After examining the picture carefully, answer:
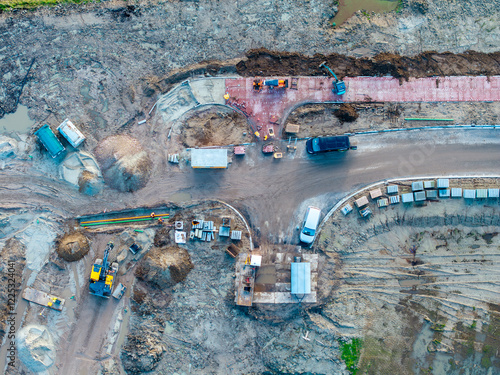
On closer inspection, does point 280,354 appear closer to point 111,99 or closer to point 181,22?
point 111,99

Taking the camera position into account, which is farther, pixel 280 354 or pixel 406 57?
pixel 406 57

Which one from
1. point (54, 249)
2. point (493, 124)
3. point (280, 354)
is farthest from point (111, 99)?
point (493, 124)

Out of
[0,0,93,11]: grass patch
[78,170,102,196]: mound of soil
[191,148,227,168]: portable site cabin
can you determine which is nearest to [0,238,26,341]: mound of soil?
[78,170,102,196]: mound of soil

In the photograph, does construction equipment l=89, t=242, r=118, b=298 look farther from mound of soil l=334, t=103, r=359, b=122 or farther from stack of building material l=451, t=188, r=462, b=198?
stack of building material l=451, t=188, r=462, b=198

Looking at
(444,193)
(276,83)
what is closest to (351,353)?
(444,193)

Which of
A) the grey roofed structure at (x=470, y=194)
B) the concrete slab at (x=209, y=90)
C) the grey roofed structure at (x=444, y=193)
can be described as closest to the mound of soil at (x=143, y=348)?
the concrete slab at (x=209, y=90)

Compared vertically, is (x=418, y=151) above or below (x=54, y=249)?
above
